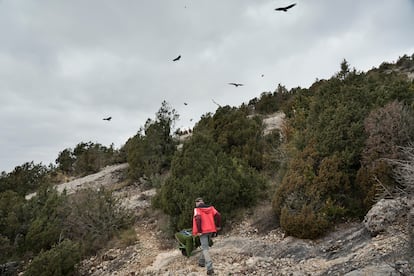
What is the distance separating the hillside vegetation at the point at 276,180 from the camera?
25.2ft

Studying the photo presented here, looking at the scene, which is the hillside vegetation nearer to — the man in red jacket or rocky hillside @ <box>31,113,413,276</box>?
rocky hillside @ <box>31,113,413,276</box>

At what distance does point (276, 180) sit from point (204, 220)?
14.2 ft

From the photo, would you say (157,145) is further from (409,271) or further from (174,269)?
(409,271)

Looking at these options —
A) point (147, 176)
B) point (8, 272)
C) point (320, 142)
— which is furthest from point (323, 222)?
point (147, 176)

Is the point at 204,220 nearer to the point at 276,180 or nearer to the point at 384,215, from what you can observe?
the point at 384,215

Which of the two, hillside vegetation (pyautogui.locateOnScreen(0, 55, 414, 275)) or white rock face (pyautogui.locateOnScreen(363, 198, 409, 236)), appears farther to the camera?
hillside vegetation (pyautogui.locateOnScreen(0, 55, 414, 275))

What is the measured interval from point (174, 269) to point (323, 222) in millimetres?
3328

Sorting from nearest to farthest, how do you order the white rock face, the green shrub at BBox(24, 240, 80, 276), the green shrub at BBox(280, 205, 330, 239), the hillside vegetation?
the white rock face
the green shrub at BBox(280, 205, 330, 239)
the hillside vegetation
the green shrub at BBox(24, 240, 80, 276)

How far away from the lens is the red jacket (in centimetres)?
686

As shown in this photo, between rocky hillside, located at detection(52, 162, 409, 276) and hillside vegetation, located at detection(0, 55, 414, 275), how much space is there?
385 millimetres

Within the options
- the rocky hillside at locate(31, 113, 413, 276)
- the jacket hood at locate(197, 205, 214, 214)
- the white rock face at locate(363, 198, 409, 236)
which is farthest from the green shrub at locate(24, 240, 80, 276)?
the white rock face at locate(363, 198, 409, 236)

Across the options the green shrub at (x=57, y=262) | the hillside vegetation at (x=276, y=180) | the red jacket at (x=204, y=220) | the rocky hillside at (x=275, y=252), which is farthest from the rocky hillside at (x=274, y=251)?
the red jacket at (x=204, y=220)

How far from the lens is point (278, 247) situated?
7309mm

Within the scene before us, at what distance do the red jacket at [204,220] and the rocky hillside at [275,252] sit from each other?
31.9 inches
